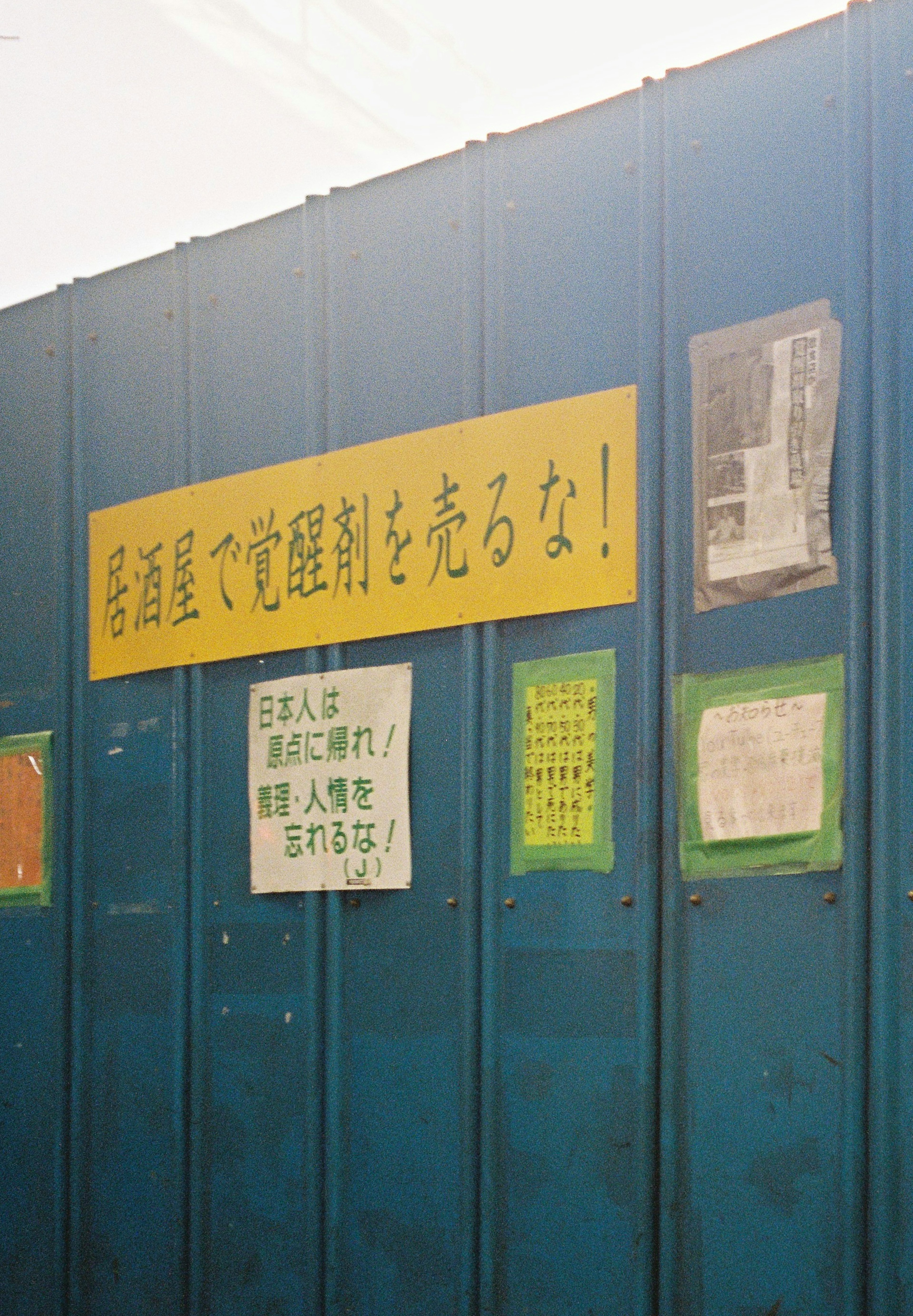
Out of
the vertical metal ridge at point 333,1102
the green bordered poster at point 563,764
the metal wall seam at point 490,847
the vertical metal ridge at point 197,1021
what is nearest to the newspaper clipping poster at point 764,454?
the green bordered poster at point 563,764

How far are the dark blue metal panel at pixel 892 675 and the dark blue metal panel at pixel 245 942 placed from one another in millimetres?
1326

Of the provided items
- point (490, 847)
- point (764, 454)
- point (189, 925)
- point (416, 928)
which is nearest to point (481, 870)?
point (490, 847)

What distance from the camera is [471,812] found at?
3.37 meters

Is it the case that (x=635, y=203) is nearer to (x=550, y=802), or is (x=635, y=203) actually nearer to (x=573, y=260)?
(x=573, y=260)

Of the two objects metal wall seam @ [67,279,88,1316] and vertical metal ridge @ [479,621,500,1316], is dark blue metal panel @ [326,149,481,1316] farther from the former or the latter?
metal wall seam @ [67,279,88,1316]

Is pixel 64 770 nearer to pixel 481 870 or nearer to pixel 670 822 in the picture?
pixel 481 870

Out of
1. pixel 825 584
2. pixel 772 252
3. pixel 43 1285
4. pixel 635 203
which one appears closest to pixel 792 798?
pixel 825 584

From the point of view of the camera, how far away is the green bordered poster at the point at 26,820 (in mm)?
4242

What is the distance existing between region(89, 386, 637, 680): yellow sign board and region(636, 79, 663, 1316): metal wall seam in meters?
0.04

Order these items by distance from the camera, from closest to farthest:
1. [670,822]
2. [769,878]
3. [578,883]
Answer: [769,878] → [670,822] → [578,883]

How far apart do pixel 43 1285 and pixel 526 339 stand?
266 centimetres

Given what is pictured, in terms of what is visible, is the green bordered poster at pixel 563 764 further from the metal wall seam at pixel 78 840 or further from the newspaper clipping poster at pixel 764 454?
the metal wall seam at pixel 78 840

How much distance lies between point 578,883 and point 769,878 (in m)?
0.42

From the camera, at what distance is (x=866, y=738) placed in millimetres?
2857
